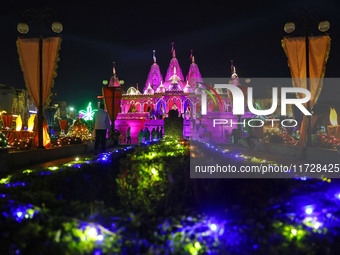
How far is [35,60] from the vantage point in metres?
9.52

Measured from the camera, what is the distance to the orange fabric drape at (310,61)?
8.88 meters

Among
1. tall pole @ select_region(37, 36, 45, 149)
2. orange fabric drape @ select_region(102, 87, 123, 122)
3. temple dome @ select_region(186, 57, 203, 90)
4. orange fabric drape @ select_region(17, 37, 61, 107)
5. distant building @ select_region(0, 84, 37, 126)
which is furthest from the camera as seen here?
temple dome @ select_region(186, 57, 203, 90)

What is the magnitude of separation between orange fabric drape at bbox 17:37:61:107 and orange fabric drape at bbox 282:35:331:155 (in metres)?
8.88

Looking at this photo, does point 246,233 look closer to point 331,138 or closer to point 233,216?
point 233,216

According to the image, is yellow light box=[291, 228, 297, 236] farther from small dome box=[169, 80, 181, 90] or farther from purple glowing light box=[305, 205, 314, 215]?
small dome box=[169, 80, 181, 90]

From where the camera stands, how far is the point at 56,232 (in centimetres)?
192

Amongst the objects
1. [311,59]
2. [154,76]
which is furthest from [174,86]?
[311,59]

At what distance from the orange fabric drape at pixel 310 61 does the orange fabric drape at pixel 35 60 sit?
8882mm

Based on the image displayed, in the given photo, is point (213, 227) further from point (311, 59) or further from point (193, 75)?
point (193, 75)

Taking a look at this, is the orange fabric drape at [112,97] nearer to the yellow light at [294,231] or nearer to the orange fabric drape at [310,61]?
the orange fabric drape at [310,61]

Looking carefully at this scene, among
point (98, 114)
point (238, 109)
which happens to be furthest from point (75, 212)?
point (238, 109)

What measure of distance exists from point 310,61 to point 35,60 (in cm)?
1040

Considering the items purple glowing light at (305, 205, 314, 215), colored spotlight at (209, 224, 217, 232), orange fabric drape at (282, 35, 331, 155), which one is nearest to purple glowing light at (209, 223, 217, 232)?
colored spotlight at (209, 224, 217, 232)

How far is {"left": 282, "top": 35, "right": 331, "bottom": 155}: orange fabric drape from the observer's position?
29.1ft
